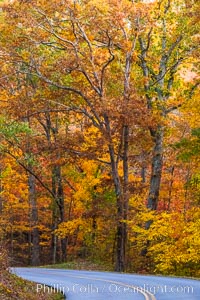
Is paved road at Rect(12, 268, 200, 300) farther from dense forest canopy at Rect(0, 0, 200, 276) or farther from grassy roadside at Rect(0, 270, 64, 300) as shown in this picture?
dense forest canopy at Rect(0, 0, 200, 276)

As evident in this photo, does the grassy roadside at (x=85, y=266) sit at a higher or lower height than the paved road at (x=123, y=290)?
higher

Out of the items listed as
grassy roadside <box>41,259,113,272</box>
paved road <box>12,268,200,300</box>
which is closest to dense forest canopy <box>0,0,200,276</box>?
grassy roadside <box>41,259,113,272</box>

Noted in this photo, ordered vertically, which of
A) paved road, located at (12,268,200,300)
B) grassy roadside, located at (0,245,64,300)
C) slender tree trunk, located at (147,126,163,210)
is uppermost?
slender tree trunk, located at (147,126,163,210)

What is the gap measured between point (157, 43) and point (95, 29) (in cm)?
558

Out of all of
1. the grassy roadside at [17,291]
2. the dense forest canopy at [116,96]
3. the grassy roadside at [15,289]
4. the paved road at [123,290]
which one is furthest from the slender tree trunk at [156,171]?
the grassy roadside at [17,291]

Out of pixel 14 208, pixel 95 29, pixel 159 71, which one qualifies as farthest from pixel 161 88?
pixel 14 208

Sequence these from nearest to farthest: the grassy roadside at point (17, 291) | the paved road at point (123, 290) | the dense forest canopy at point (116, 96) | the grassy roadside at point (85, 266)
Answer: the grassy roadside at point (17, 291) < the paved road at point (123, 290) < the dense forest canopy at point (116, 96) < the grassy roadside at point (85, 266)

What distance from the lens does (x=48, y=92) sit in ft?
95.3

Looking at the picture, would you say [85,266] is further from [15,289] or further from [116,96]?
[15,289]

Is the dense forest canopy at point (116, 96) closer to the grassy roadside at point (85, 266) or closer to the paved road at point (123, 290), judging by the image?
the grassy roadside at point (85, 266)

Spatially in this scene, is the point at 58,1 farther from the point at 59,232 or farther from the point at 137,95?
the point at 59,232

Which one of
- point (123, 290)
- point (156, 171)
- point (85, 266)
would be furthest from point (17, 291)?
point (156, 171)

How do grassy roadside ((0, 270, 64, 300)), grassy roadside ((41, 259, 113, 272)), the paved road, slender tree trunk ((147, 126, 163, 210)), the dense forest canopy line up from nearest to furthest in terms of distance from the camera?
grassy roadside ((0, 270, 64, 300))
the paved road
the dense forest canopy
grassy roadside ((41, 259, 113, 272))
slender tree trunk ((147, 126, 163, 210))

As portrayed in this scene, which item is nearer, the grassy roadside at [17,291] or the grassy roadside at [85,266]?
the grassy roadside at [17,291]
